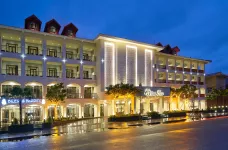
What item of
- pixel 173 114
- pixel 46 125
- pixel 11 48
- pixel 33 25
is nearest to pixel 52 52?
pixel 33 25

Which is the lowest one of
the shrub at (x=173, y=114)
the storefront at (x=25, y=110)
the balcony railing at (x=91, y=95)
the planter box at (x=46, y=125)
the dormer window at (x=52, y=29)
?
the shrub at (x=173, y=114)

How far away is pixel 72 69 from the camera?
41656 millimetres

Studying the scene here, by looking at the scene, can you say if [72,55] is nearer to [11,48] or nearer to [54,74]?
[54,74]

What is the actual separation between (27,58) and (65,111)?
1001 cm

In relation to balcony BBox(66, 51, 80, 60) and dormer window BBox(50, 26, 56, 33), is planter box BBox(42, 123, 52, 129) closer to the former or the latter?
balcony BBox(66, 51, 80, 60)

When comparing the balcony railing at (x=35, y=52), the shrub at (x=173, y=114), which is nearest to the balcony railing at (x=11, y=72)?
the balcony railing at (x=35, y=52)

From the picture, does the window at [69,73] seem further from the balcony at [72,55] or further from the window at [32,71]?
the window at [32,71]

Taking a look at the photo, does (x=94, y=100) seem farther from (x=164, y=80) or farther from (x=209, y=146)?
(x=209, y=146)

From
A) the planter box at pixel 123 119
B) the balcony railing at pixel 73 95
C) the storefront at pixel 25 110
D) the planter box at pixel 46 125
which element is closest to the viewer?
the planter box at pixel 46 125

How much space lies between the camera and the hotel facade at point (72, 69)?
34656mm

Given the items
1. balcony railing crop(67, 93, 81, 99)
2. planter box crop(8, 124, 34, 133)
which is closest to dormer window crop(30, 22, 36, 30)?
balcony railing crop(67, 93, 81, 99)

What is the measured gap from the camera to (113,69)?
139 feet

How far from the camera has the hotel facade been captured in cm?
3466

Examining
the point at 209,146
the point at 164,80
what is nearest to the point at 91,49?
the point at 164,80
